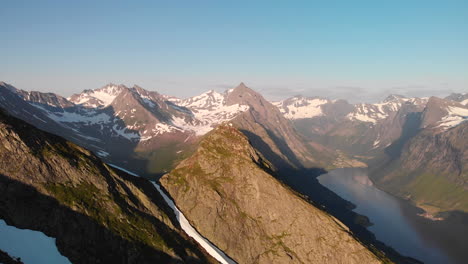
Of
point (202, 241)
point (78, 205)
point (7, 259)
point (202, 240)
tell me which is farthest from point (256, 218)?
point (7, 259)

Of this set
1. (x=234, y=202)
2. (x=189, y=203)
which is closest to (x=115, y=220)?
Result: (x=189, y=203)

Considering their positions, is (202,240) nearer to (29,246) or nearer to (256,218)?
(256,218)

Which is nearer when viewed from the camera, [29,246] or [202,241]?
[29,246]

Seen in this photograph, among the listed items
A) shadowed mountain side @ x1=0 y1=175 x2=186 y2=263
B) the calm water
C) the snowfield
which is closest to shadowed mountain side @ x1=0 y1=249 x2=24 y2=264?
the calm water

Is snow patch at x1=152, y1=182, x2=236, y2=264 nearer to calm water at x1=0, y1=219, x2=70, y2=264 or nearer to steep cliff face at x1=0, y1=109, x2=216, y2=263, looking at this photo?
steep cliff face at x1=0, y1=109, x2=216, y2=263

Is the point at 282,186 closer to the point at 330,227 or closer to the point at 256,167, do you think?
the point at 256,167

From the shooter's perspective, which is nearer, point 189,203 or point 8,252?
point 8,252
